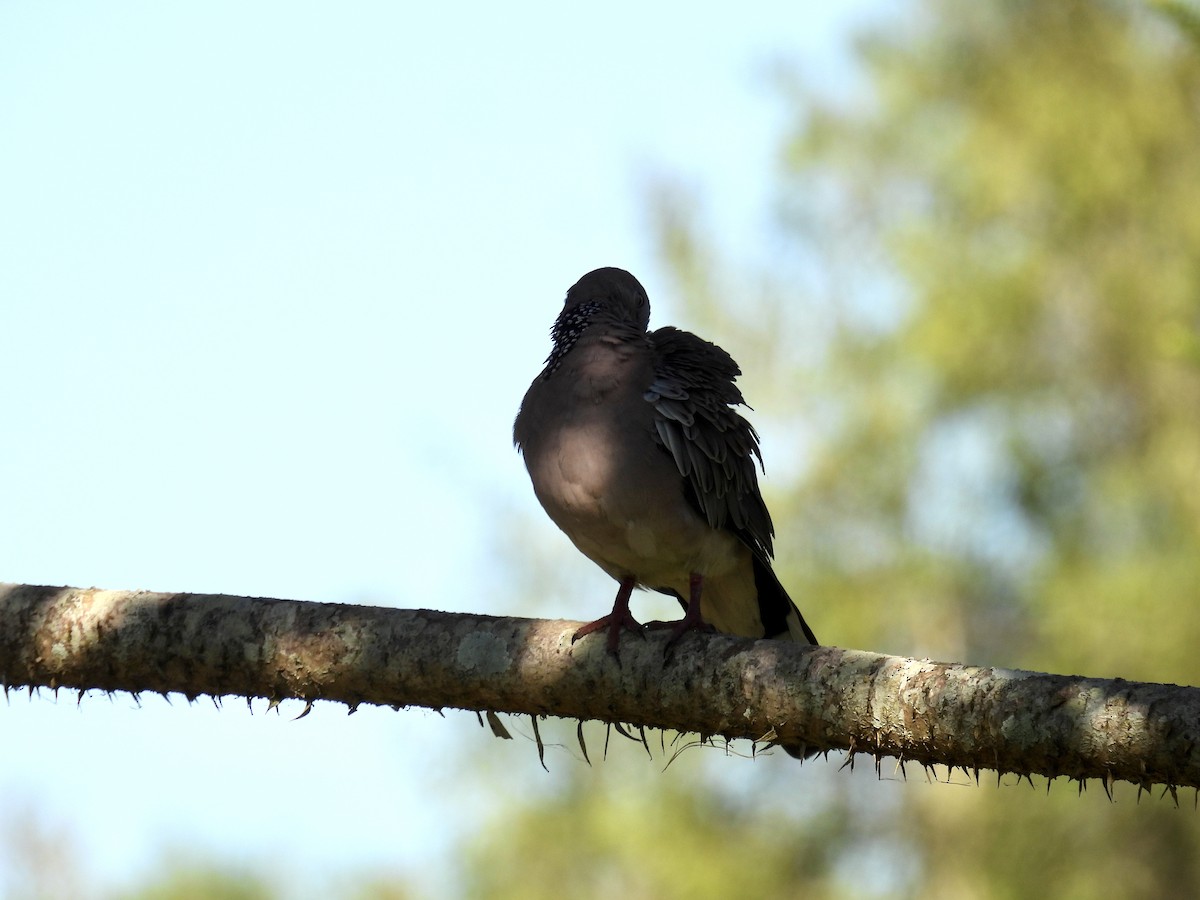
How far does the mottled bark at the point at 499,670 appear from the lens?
330 centimetres

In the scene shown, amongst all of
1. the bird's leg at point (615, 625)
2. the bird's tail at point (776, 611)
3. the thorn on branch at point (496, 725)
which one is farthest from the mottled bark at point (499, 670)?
the bird's tail at point (776, 611)

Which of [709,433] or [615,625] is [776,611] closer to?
[709,433]

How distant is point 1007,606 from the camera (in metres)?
12.3

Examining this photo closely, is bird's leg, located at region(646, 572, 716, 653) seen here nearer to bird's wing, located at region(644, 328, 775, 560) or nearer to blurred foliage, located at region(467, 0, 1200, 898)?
bird's wing, located at region(644, 328, 775, 560)

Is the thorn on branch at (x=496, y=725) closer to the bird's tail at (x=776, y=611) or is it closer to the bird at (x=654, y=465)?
the bird at (x=654, y=465)

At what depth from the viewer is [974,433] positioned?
12.6 metres

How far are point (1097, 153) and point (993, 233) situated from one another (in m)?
1.13

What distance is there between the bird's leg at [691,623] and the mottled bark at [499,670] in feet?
0.14

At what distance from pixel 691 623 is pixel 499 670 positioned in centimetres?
69

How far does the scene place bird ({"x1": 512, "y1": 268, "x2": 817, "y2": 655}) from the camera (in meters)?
4.60

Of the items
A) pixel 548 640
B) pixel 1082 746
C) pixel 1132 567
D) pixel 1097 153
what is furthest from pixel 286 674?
pixel 1097 153

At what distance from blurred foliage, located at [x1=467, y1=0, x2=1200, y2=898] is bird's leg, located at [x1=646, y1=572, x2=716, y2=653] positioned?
700 centimetres

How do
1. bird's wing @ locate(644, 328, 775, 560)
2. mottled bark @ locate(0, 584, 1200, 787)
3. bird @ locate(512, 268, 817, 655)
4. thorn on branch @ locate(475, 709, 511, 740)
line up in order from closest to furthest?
mottled bark @ locate(0, 584, 1200, 787) < thorn on branch @ locate(475, 709, 511, 740) < bird @ locate(512, 268, 817, 655) < bird's wing @ locate(644, 328, 775, 560)

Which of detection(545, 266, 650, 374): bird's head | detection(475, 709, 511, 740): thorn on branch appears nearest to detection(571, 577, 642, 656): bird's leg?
detection(475, 709, 511, 740): thorn on branch
